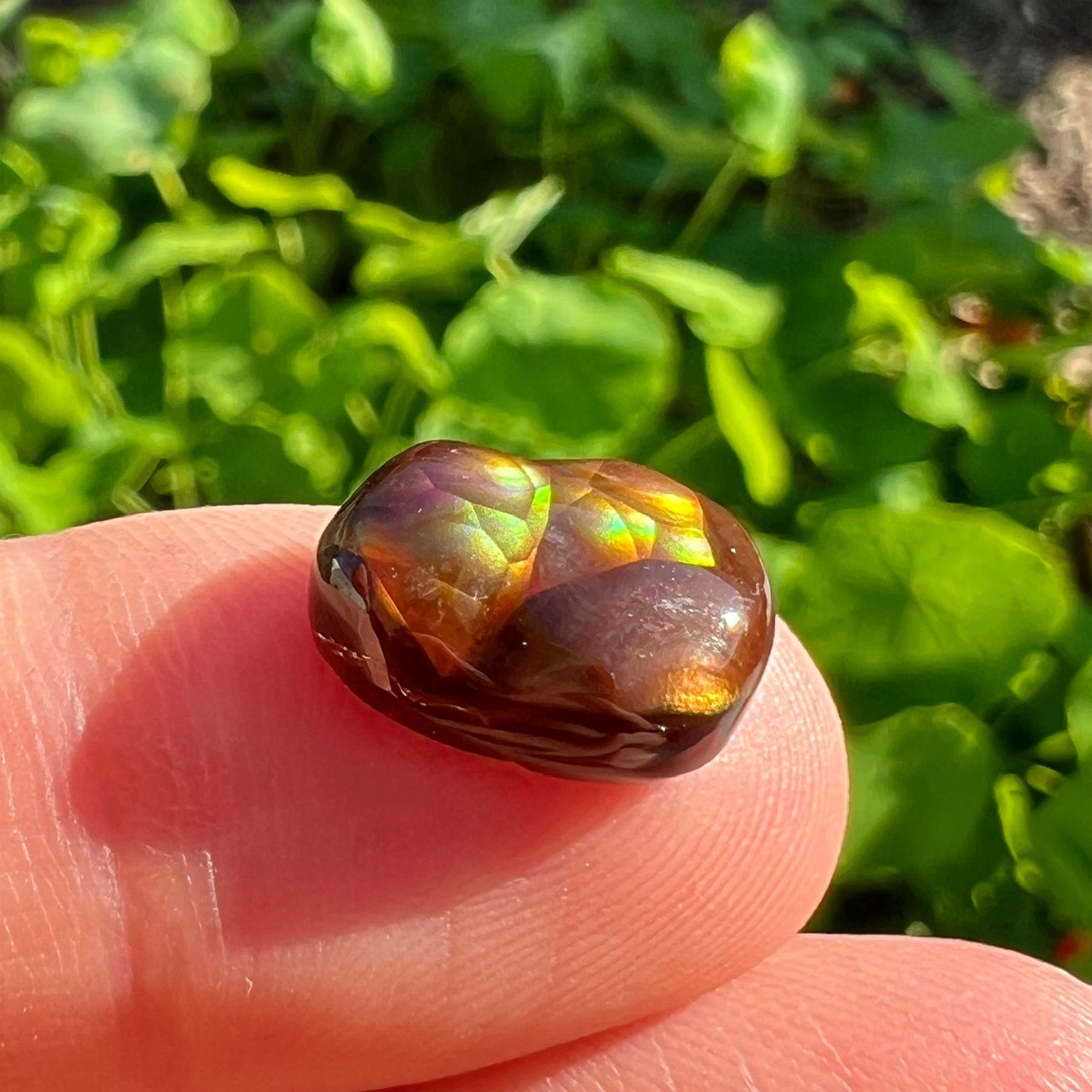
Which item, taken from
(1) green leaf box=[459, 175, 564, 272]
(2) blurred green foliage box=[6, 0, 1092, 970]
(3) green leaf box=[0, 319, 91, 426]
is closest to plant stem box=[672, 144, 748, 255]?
(2) blurred green foliage box=[6, 0, 1092, 970]

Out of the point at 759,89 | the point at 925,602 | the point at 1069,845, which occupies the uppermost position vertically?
the point at 759,89

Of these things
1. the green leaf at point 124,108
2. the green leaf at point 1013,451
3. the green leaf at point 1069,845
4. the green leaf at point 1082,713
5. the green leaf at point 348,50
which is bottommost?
the green leaf at point 1069,845

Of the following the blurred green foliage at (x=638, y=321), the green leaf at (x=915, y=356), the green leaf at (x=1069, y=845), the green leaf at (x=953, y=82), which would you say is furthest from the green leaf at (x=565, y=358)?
the green leaf at (x=953, y=82)

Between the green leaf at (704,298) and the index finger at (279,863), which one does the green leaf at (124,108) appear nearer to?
the green leaf at (704,298)

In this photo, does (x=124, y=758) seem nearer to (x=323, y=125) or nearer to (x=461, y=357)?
→ (x=461, y=357)

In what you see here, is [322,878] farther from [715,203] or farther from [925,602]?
[715,203]

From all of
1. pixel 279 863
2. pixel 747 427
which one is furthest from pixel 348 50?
pixel 279 863
